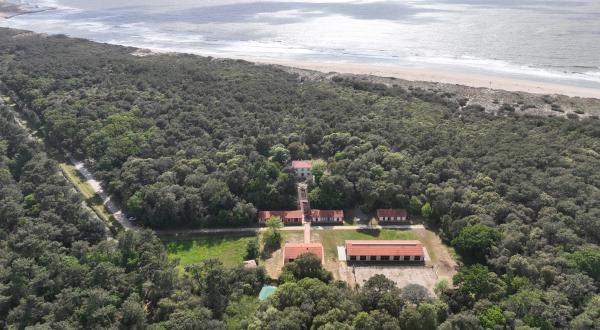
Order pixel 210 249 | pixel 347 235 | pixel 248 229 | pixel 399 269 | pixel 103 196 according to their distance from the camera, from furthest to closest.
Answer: pixel 103 196 → pixel 248 229 → pixel 347 235 → pixel 210 249 → pixel 399 269

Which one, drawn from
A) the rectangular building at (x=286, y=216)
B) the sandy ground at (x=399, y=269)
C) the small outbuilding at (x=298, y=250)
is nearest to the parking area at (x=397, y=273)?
the sandy ground at (x=399, y=269)

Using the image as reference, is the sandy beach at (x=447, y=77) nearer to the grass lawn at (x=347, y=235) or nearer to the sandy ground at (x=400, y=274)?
the grass lawn at (x=347, y=235)

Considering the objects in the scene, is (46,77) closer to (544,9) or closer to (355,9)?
(355,9)

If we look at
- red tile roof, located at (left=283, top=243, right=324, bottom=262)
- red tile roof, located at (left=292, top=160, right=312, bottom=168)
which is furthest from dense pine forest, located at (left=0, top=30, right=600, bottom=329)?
red tile roof, located at (left=283, top=243, right=324, bottom=262)

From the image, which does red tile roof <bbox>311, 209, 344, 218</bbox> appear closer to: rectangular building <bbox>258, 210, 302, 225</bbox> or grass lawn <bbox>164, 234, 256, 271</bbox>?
rectangular building <bbox>258, 210, 302, 225</bbox>

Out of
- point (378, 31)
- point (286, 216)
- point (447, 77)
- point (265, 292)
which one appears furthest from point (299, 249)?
point (378, 31)

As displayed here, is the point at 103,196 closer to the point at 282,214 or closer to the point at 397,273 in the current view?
the point at 282,214

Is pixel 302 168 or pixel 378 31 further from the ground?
pixel 378 31
